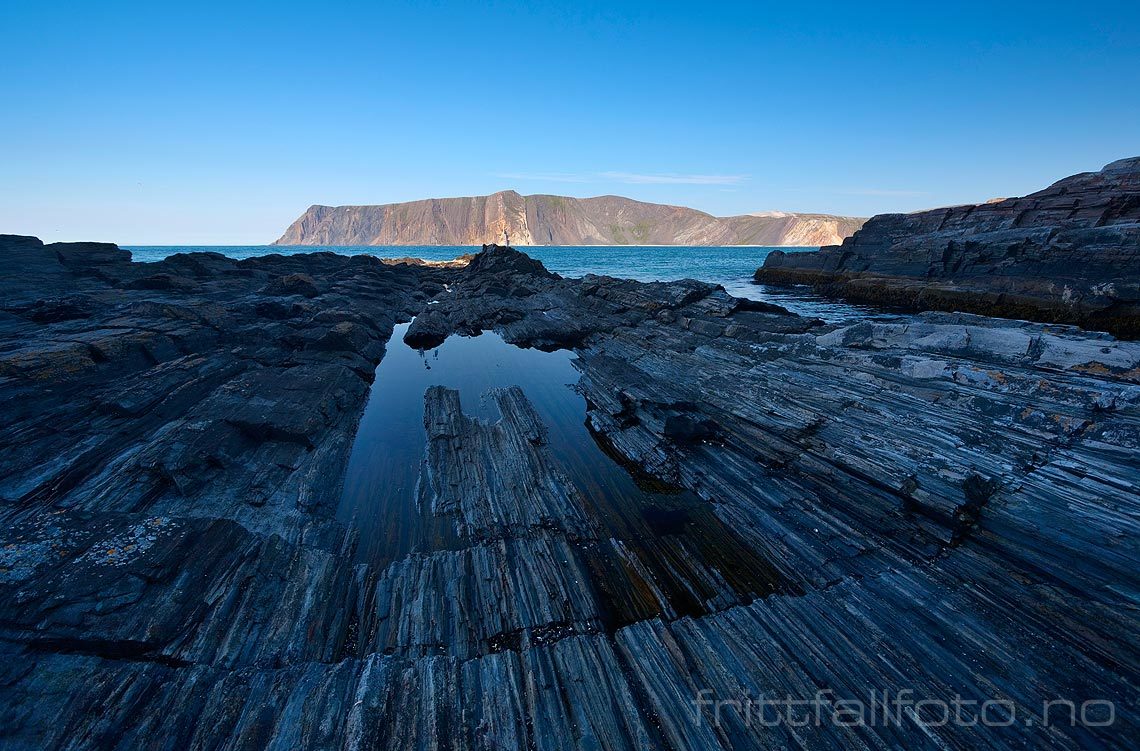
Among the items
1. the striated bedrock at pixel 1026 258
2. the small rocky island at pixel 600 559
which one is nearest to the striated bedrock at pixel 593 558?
the small rocky island at pixel 600 559

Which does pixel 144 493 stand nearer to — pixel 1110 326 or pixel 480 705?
pixel 480 705

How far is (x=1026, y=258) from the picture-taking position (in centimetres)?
3475

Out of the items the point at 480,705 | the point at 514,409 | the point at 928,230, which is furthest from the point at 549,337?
the point at 928,230

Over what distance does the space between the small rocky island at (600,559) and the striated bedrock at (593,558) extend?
0.19 feet

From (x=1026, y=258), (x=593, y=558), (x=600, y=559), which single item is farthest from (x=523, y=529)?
(x=1026, y=258)

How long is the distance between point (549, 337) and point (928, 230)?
51.6m

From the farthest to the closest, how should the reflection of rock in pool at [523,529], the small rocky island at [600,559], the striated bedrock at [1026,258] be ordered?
the striated bedrock at [1026,258], the reflection of rock in pool at [523,529], the small rocky island at [600,559]

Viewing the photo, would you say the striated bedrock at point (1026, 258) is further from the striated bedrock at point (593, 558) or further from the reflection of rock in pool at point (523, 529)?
the reflection of rock in pool at point (523, 529)

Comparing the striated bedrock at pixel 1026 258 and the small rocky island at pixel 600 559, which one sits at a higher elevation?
the striated bedrock at pixel 1026 258

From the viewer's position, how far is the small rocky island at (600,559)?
21.1ft

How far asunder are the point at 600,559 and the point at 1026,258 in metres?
46.3

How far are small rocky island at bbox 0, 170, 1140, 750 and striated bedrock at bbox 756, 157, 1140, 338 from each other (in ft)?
66.8

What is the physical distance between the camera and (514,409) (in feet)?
64.2

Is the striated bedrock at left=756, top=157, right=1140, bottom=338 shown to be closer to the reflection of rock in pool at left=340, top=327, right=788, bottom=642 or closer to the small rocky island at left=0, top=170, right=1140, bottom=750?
the small rocky island at left=0, top=170, right=1140, bottom=750
